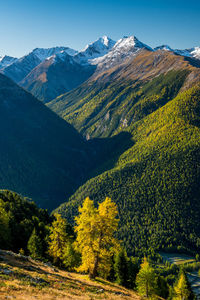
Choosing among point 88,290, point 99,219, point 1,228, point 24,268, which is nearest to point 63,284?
point 88,290

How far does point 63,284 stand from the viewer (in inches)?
1533

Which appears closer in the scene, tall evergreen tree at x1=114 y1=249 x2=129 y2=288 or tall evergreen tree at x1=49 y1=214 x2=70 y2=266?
tall evergreen tree at x1=49 y1=214 x2=70 y2=266

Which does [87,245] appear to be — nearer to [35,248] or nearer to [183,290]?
[35,248]

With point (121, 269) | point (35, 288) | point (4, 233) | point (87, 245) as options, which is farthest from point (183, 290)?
point (35, 288)

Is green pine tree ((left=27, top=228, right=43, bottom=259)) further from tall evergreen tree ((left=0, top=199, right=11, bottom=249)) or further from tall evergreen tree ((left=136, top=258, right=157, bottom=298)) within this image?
tall evergreen tree ((left=136, top=258, right=157, bottom=298))

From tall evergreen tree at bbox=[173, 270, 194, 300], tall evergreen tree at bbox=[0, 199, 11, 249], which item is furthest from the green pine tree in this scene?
tall evergreen tree at bbox=[173, 270, 194, 300]

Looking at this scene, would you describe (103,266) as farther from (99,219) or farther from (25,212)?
(25,212)

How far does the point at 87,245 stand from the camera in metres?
48.0

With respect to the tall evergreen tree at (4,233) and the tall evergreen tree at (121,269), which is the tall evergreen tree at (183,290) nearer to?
the tall evergreen tree at (121,269)

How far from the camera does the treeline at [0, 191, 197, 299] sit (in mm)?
47438

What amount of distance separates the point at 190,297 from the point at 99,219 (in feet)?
185

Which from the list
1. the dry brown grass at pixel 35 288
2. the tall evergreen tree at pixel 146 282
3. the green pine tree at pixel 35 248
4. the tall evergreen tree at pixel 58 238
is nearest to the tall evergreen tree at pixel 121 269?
the tall evergreen tree at pixel 146 282

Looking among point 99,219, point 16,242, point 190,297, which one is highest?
point 99,219

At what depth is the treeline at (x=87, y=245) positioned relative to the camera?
47438 millimetres
